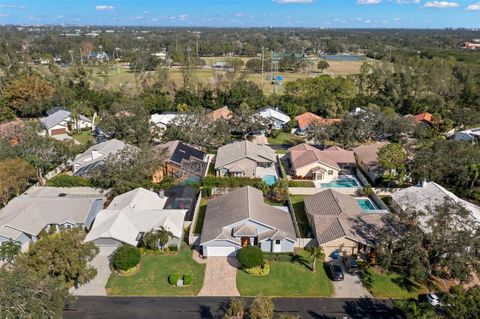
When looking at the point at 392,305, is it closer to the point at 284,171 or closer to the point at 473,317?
the point at 473,317

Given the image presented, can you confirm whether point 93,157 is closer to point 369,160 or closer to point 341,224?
point 341,224

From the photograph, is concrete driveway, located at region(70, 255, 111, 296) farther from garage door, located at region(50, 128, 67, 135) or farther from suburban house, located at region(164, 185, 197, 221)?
garage door, located at region(50, 128, 67, 135)

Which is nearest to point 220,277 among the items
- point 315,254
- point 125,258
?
point 125,258

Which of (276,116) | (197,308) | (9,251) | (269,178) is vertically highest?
(276,116)

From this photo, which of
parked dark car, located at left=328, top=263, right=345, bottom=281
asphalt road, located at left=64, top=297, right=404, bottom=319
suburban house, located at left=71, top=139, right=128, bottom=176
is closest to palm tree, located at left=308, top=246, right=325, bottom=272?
parked dark car, located at left=328, top=263, right=345, bottom=281

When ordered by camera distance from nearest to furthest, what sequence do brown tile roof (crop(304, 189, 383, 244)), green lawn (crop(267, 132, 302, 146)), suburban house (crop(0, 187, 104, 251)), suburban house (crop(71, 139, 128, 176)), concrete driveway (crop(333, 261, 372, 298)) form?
concrete driveway (crop(333, 261, 372, 298))
brown tile roof (crop(304, 189, 383, 244))
suburban house (crop(0, 187, 104, 251))
suburban house (crop(71, 139, 128, 176))
green lawn (crop(267, 132, 302, 146))

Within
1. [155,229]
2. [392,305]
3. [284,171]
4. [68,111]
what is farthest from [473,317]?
[68,111]

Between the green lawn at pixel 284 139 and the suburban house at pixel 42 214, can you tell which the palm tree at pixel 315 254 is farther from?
the green lawn at pixel 284 139
